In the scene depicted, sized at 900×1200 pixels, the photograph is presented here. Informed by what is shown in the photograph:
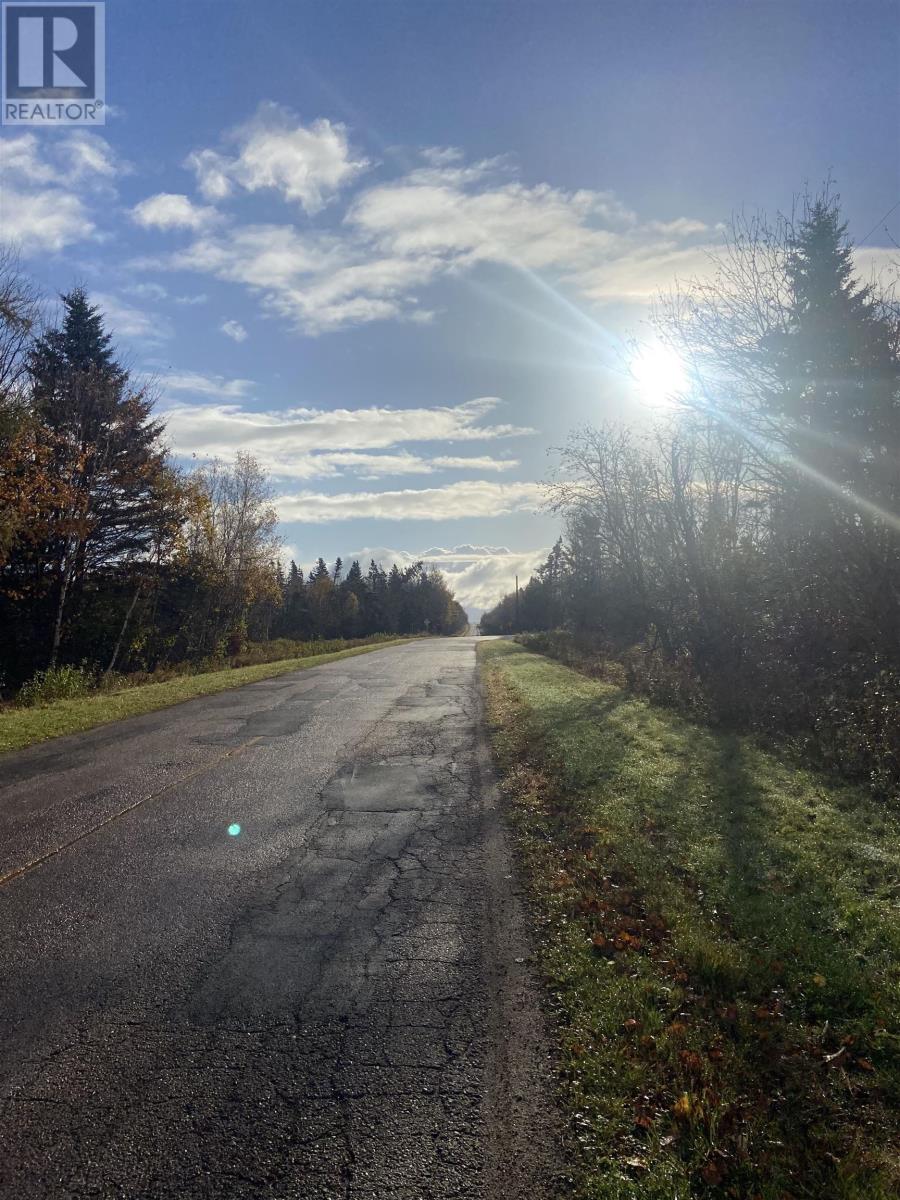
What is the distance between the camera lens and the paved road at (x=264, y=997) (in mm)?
2764

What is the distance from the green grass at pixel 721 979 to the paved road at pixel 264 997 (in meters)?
0.35

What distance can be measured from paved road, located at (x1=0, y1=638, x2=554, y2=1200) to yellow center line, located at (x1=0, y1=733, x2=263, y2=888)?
0.05 meters

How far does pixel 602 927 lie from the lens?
4875mm

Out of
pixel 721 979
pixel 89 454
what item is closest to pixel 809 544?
pixel 721 979

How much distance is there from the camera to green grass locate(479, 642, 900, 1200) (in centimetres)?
285

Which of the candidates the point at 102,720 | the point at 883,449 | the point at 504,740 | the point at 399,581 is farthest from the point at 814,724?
the point at 399,581

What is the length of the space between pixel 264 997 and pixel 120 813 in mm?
4070

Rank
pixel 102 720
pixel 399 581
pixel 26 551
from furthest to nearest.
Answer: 1. pixel 399 581
2. pixel 26 551
3. pixel 102 720

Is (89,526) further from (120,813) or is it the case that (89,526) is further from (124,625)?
(120,813)

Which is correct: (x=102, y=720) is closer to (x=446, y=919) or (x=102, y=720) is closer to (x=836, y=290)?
(x=446, y=919)

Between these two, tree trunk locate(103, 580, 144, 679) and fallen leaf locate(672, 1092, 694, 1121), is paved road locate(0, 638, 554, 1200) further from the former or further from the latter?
tree trunk locate(103, 580, 144, 679)

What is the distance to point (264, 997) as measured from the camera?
3904 millimetres

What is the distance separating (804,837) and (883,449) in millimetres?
11106

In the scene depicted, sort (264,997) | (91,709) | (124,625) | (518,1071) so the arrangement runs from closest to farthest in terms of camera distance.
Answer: (518,1071)
(264,997)
(91,709)
(124,625)
